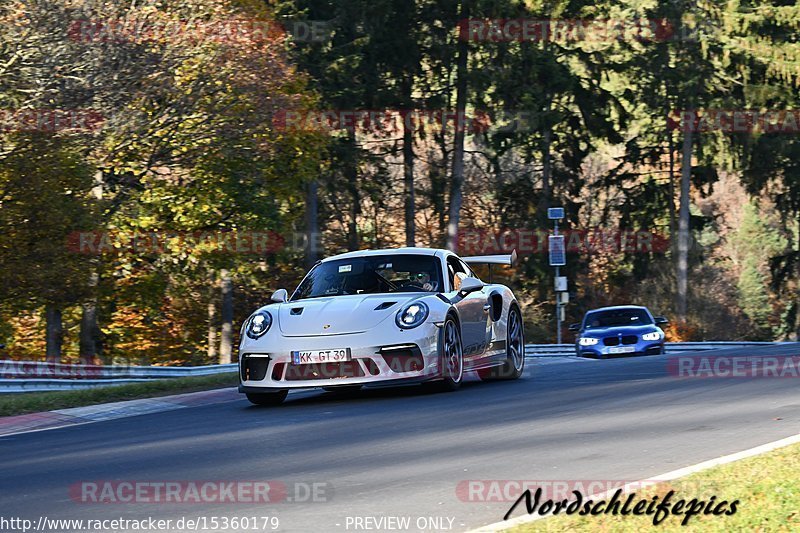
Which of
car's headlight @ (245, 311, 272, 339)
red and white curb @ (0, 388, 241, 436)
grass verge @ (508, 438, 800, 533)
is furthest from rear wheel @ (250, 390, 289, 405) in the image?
grass verge @ (508, 438, 800, 533)

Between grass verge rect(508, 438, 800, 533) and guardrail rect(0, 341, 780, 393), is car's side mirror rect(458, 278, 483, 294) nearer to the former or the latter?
A: grass verge rect(508, 438, 800, 533)

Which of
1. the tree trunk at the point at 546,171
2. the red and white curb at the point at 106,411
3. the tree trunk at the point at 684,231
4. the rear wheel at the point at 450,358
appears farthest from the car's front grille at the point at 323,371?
the tree trunk at the point at 546,171

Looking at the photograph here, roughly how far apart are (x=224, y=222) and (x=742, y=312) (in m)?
37.1

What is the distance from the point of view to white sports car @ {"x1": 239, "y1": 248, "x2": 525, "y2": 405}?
501 inches

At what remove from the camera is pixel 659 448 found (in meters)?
8.73

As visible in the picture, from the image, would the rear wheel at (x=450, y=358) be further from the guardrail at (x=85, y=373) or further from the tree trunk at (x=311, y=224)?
the tree trunk at (x=311, y=224)

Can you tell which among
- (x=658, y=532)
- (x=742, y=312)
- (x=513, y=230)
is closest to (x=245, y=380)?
(x=658, y=532)

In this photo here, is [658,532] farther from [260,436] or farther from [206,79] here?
[206,79]

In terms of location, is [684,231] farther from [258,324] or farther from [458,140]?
[258,324]

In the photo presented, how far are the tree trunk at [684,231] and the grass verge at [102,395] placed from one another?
34.5 meters

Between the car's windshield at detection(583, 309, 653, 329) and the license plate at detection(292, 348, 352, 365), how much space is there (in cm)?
1579

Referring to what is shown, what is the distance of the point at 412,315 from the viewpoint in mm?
13047

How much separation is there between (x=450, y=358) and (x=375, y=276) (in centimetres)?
131

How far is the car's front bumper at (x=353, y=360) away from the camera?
1269 cm
